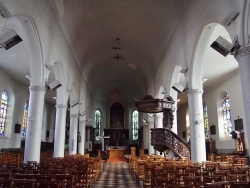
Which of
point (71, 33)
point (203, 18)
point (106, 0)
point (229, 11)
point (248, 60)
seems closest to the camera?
point (248, 60)

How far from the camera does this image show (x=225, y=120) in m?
19.1

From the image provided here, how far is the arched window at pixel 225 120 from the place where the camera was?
60.9 ft

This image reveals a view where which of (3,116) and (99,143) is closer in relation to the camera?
(3,116)

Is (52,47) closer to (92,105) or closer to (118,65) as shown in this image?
(118,65)

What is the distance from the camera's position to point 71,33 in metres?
15.1

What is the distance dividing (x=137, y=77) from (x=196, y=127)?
17.6m

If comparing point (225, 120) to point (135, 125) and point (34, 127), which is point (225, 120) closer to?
point (34, 127)

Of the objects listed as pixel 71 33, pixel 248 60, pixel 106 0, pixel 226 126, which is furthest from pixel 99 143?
pixel 248 60

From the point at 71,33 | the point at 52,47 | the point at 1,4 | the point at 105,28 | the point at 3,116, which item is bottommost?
the point at 3,116

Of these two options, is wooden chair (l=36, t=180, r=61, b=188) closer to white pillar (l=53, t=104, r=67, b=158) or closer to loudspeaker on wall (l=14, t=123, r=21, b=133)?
white pillar (l=53, t=104, r=67, b=158)

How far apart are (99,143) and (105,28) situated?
57.9 feet

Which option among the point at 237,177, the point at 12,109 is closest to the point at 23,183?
the point at 237,177

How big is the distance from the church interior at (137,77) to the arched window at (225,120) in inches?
3.0

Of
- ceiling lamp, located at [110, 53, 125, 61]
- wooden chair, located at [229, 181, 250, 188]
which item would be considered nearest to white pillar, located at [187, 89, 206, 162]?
wooden chair, located at [229, 181, 250, 188]
